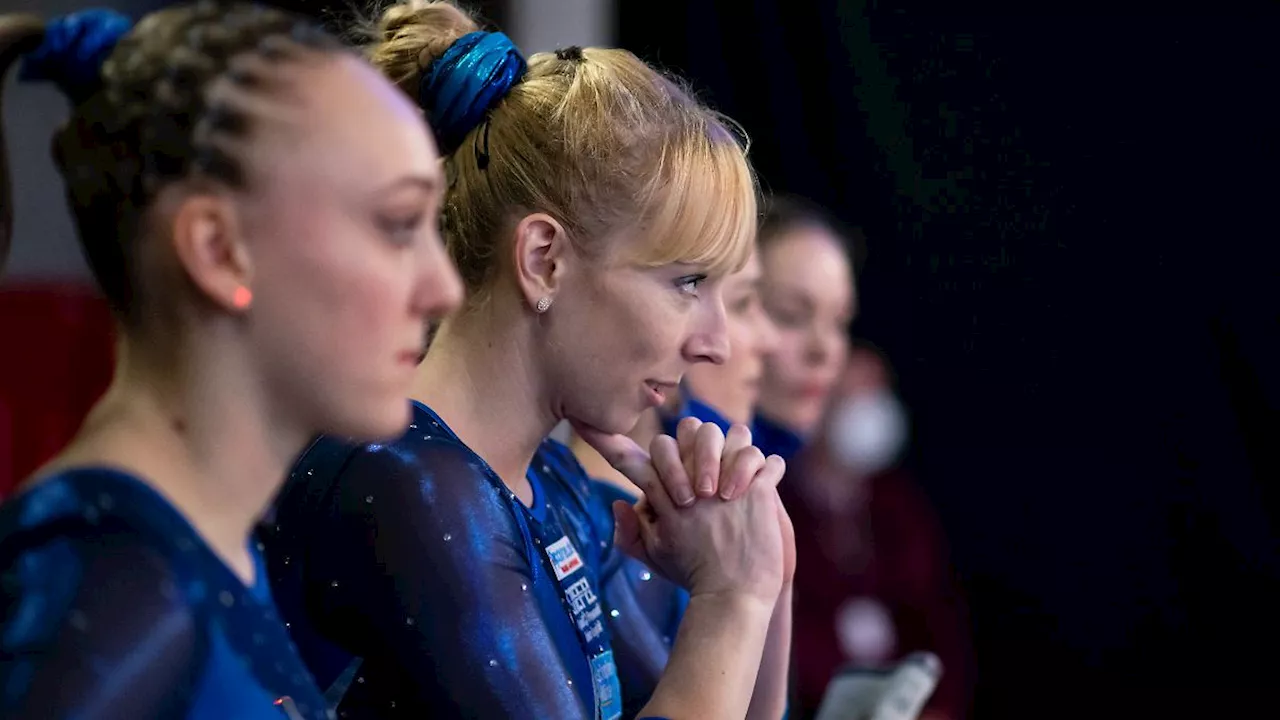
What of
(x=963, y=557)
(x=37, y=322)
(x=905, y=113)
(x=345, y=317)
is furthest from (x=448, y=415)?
(x=963, y=557)

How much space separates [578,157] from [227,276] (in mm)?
396

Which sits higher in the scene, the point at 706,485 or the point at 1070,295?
the point at 706,485

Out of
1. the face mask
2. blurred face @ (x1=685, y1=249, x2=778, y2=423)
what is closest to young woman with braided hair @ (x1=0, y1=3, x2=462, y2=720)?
blurred face @ (x1=685, y1=249, x2=778, y2=423)

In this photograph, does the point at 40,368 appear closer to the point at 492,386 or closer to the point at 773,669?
the point at 492,386

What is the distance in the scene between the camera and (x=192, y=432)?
0.62m

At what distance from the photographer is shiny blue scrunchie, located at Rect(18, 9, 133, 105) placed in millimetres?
625

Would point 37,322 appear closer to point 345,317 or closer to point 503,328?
point 503,328

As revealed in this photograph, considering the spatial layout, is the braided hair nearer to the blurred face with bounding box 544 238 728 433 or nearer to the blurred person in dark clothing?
the blurred face with bounding box 544 238 728 433

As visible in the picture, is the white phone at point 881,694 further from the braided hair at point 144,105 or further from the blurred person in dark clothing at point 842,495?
the braided hair at point 144,105

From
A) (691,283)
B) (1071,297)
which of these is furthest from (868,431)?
(691,283)

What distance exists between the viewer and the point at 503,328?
3.22 ft

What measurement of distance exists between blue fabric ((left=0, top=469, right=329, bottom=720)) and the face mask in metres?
1.87

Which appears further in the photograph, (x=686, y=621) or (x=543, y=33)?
(x=543, y=33)

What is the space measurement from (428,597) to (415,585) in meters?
0.01
